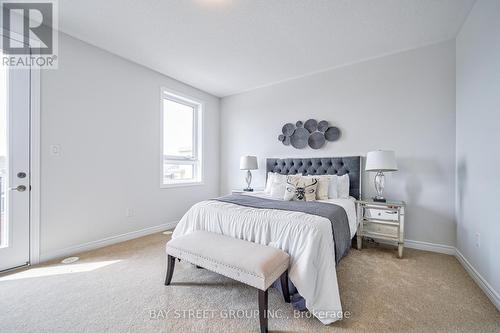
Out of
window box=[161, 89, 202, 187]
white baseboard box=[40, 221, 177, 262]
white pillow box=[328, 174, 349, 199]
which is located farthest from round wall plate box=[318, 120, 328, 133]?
white baseboard box=[40, 221, 177, 262]

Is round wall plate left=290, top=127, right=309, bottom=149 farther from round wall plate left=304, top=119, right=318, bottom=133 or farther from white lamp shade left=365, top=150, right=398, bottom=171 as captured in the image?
white lamp shade left=365, top=150, right=398, bottom=171

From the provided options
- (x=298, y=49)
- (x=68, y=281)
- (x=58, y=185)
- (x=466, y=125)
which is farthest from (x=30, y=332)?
(x=466, y=125)

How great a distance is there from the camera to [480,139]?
1.99m

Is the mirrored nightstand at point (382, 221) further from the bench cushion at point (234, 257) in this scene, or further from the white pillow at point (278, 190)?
the bench cushion at point (234, 257)

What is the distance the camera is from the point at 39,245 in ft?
7.73

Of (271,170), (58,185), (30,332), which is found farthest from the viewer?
(271,170)

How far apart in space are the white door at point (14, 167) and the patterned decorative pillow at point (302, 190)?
2.98 m

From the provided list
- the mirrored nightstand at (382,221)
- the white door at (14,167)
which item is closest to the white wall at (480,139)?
the mirrored nightstand at (382,221)

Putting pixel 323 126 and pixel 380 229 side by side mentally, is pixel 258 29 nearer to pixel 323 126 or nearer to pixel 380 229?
pixel 323 126

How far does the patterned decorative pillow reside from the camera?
9.02 ft

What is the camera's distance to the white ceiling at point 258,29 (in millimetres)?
2113

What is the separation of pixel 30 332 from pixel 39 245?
1.34m

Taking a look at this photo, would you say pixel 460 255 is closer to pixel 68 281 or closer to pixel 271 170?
pixel 271 170

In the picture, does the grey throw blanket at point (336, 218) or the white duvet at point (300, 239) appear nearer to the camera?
the white duvet at point (300, 239)
